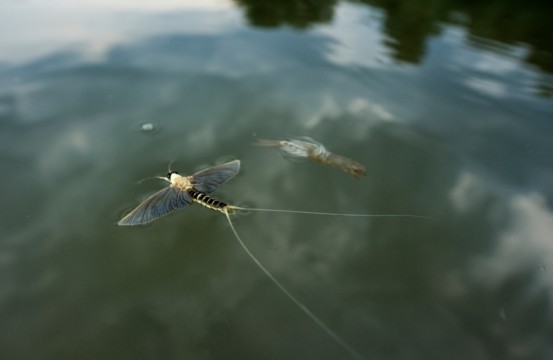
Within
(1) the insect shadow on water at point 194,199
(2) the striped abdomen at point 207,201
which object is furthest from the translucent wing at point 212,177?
(2) the striped abdomen at point 207,201

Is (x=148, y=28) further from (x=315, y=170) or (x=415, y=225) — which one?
(x=415, y=225)

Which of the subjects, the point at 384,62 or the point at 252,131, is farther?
the point at 384,62

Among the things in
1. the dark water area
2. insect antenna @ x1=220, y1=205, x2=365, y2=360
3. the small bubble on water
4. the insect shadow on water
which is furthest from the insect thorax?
the small bubble on water

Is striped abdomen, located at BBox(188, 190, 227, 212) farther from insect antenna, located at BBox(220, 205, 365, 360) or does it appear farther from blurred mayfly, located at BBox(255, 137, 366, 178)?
blurred mayfly, located at BBox(255, 137, 366, 178)

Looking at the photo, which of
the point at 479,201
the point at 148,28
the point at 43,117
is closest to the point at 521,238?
the point at 479,201

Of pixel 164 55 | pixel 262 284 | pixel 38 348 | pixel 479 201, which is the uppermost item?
pixel 164 55
